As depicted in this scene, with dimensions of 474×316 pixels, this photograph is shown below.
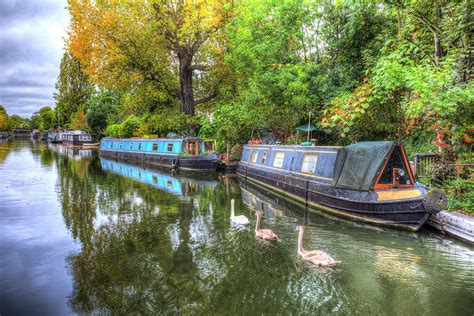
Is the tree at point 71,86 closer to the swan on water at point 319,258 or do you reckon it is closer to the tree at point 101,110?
the tree at point 101,110

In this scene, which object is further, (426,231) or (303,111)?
(303,111)

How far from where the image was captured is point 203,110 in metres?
28.0

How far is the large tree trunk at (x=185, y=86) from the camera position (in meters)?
21.3

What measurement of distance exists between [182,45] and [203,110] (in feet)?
29.1

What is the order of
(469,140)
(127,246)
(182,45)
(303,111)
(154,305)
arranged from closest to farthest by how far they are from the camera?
(154,305) < (127,246) < (469,140) < (303,111) < (182,45)

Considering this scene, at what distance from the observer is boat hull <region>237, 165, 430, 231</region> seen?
7.38 m

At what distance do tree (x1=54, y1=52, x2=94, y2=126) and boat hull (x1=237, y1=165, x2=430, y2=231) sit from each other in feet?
187

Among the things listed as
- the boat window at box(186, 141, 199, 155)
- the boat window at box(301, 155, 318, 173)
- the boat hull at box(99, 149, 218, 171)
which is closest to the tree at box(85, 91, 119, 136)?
the boat hull at box(99, 149, 218, 171)

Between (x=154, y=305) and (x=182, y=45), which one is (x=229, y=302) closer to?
(x=154, y=305)

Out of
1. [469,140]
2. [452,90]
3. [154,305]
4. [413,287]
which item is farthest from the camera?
[469,140]

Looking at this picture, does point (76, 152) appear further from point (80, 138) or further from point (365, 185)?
point (365, 185)

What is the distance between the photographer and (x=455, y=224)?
7.06 metres

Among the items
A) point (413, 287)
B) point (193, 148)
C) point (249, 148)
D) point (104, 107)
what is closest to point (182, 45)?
point (193, 148)

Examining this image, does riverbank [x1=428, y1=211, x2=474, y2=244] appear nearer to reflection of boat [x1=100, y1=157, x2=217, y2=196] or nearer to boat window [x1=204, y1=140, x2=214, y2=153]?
reflection of boat [x1=100, y1=157, x2=217, y2=196]
